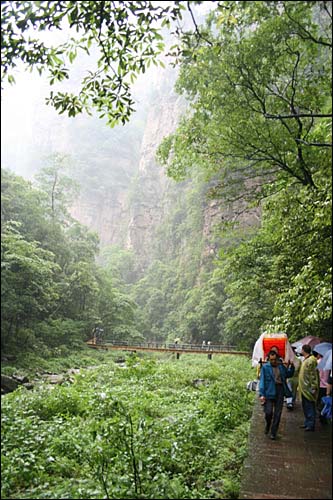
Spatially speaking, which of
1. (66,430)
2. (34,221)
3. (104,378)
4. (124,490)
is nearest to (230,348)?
(34,221)

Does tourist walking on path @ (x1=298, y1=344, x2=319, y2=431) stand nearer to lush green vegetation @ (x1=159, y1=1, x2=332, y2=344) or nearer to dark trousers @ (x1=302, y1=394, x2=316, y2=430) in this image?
dark trousers @ (x1=302, y1=394, x2=316, y2=430)

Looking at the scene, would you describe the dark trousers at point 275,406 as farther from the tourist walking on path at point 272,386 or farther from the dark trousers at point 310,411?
the dark trousers at point 310,411

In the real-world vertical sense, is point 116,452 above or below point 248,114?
below

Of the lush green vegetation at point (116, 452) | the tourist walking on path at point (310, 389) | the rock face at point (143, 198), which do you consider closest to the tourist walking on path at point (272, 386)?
the tourist walking on path at point (310, 389)

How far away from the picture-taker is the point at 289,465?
376 cm

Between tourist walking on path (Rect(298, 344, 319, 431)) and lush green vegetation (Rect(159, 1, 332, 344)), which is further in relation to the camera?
tourist walking on path (Rect(298, 344, 319, 431))

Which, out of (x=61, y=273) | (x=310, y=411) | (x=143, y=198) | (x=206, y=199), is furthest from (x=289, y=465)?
(x=143, y=198)

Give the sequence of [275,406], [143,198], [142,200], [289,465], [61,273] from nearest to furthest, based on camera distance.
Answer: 1. [289,465]
2. [275,406]
3. [61,273]
4. [142,200]
5. [143,198]

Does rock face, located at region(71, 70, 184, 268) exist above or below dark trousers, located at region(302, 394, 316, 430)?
above

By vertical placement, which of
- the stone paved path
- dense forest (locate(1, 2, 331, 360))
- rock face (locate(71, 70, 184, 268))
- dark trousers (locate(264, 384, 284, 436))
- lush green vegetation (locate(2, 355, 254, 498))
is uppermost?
rock face (locate(71, 70, 184, 268))

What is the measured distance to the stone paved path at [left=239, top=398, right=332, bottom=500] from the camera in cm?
302

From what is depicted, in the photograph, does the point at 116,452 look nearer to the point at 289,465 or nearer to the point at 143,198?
the point at 289,465

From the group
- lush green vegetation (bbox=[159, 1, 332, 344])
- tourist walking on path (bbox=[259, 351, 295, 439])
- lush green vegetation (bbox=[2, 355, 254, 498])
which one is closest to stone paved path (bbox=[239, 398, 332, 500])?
tourist walking on path (bbox=[259, 351, 295, 439])

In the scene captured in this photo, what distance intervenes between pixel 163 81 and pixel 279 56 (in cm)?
5901
